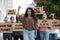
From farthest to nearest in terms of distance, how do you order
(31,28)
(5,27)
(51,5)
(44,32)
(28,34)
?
1. (51,5)
2. (5,27)
3. (44,32)
4. (31,28)
5. (28,34)

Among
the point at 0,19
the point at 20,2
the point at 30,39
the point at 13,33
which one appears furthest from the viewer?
the point at 20,2

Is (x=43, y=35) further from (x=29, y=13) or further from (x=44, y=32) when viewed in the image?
(x=29, y=13)

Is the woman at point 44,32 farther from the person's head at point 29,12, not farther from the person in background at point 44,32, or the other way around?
the person's head at point 29,12

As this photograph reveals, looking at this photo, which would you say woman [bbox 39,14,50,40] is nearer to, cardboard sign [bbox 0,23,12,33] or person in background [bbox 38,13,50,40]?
person in background [bbox 38,13,50,40]

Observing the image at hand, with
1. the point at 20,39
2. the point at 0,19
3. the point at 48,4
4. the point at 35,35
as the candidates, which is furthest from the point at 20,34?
the point at 48,4

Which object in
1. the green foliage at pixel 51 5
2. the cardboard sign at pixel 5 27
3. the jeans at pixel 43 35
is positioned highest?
the green foliage at pixel 51 5

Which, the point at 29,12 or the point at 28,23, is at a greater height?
the point at 29,12

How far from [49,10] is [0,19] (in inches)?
109

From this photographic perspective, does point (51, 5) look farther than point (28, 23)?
Yes

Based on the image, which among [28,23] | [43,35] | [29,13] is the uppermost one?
[29,13]

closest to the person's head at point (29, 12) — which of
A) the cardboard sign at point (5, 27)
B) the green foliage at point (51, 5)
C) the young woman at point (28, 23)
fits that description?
the young woman at point (28, 23)

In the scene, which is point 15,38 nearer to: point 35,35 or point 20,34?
point 20,34

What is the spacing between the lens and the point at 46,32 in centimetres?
1168

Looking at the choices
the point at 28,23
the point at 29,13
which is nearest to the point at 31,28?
the point at 28,23
